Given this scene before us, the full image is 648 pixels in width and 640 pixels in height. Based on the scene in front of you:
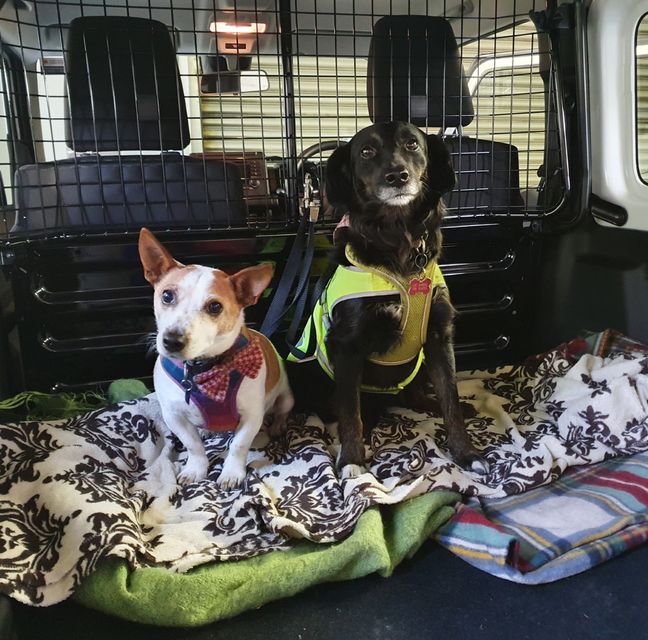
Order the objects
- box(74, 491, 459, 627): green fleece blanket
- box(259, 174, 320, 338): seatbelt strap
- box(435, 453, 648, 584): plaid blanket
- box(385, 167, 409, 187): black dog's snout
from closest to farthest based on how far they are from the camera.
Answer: box(74, 491, 459, 627): green fleece blanket
box(435, 453, 648, 584): plaid blanket
box(385, 167, 409, 187): black dog's snout
box(259, 174, 320, 338): seatbelt strap

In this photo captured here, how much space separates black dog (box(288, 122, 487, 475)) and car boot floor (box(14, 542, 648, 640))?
370 millimetres

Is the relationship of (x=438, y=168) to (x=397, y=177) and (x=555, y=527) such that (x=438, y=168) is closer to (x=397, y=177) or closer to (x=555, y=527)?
(x=397, y=177)

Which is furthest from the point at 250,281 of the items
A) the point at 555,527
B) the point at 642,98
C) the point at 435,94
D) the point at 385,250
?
the point at 642,98

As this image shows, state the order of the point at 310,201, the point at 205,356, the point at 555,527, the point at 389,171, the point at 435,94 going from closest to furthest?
the point at 555,527
the point at 205,356
the point at 389,171
the point at 310,201
the point at 435,94

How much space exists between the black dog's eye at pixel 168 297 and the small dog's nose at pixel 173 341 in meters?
0.08

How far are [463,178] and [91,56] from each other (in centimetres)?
118

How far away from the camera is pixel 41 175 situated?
1670 millimetres

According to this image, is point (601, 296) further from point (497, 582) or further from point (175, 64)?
point (175, 64)

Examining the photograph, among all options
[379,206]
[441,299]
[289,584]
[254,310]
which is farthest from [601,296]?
[289,584]

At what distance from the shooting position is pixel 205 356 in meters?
1.33

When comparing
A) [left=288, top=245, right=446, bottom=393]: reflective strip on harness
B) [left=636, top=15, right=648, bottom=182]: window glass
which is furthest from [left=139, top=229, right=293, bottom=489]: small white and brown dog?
[left=636, top=15, right=648, bottom=182]: window glass

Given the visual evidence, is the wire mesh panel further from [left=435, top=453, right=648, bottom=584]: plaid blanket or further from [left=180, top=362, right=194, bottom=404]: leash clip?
[left=435, top=453, right=648, bottom=584]: plaid blanket

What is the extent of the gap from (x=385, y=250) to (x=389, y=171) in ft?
0.66

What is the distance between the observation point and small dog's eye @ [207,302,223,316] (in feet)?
4.13
